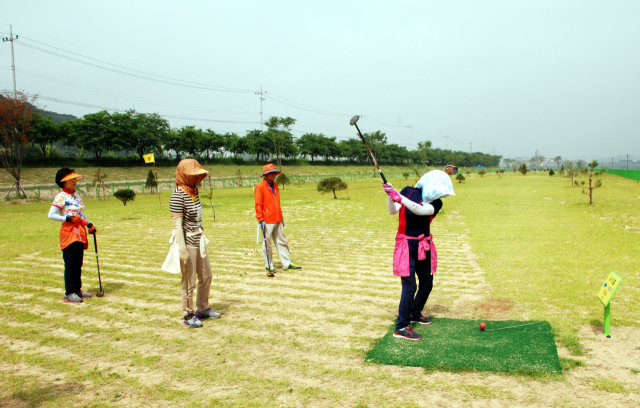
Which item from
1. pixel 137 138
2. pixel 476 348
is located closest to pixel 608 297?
pixel 476 348

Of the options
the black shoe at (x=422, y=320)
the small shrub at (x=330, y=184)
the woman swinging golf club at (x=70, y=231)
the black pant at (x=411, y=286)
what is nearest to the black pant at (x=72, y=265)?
the woman swinging golf club at (x=70, y=231)

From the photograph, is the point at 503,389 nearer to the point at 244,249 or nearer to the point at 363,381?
the point at 363,381

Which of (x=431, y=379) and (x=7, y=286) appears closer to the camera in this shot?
(x=431, y=379)

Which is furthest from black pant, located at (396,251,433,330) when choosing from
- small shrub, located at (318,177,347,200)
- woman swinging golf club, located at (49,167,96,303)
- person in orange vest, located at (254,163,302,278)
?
small shrub, located at (318,177,347,200)

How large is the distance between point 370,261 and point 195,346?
16.0 feet

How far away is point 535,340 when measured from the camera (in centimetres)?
427

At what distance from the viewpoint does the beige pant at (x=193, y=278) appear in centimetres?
492

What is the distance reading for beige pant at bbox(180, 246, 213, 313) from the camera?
16.1 ft

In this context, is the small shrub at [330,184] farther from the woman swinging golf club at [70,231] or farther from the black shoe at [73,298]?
the black shoe at [73,298]

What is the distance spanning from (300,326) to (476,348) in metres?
1.98

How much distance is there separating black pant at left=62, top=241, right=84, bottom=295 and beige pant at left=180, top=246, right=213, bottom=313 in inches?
82.6

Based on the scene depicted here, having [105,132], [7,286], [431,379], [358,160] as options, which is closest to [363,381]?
[431,379]

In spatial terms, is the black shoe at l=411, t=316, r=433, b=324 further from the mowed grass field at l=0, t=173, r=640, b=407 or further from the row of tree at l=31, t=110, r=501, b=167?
the row of tree at l=31, t=110, r=501, b=167

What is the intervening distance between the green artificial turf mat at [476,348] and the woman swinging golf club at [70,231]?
448cm
